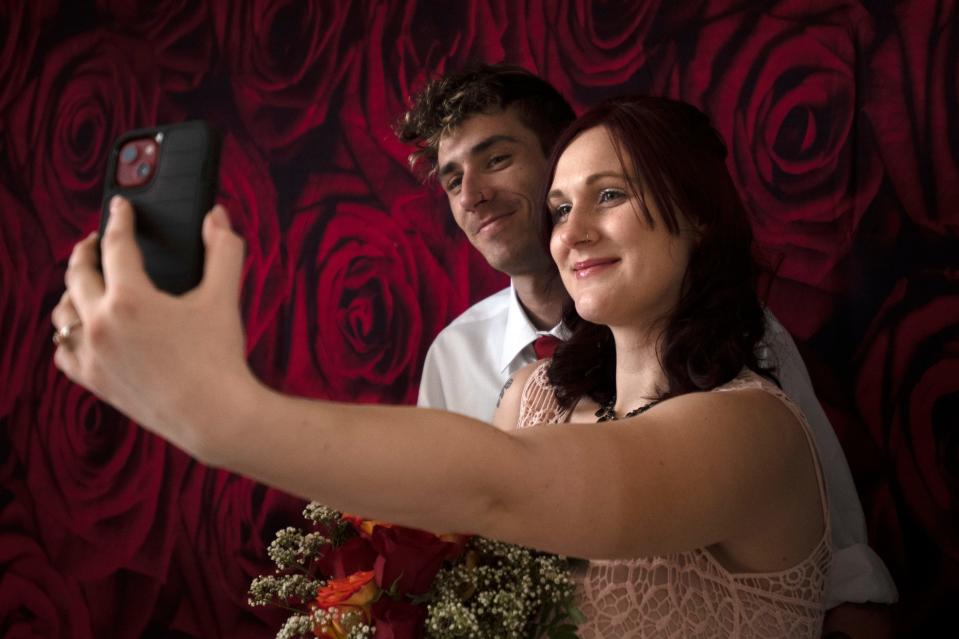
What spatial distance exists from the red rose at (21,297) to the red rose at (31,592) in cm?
36

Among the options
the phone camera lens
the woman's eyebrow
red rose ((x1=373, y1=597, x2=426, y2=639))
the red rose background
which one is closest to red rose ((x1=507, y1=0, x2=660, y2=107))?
the red rose background

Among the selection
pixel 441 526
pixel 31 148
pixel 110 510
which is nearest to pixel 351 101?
pixel 31 148

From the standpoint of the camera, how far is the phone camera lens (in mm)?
625

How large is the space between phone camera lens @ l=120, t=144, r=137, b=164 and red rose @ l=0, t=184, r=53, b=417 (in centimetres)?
226

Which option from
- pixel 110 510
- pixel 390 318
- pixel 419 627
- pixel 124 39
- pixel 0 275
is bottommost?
pixel 110 510

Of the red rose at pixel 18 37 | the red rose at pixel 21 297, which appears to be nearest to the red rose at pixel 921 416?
the red rose at pixel 21 297

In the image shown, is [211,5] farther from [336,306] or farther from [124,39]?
[336,306]

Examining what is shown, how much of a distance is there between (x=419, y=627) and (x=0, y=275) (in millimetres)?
2270

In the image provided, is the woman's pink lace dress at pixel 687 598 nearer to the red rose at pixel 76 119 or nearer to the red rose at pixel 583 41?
the red rose at pixel 583 41

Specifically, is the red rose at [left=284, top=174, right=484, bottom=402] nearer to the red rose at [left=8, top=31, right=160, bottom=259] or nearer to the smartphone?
the red rose at [left=8, top=31, right=160, bottom=259]

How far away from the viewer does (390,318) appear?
7.59 feet

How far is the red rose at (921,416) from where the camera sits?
5.33ft

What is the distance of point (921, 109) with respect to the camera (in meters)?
1.66

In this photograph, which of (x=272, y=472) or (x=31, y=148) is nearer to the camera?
(x=272, y=472)
